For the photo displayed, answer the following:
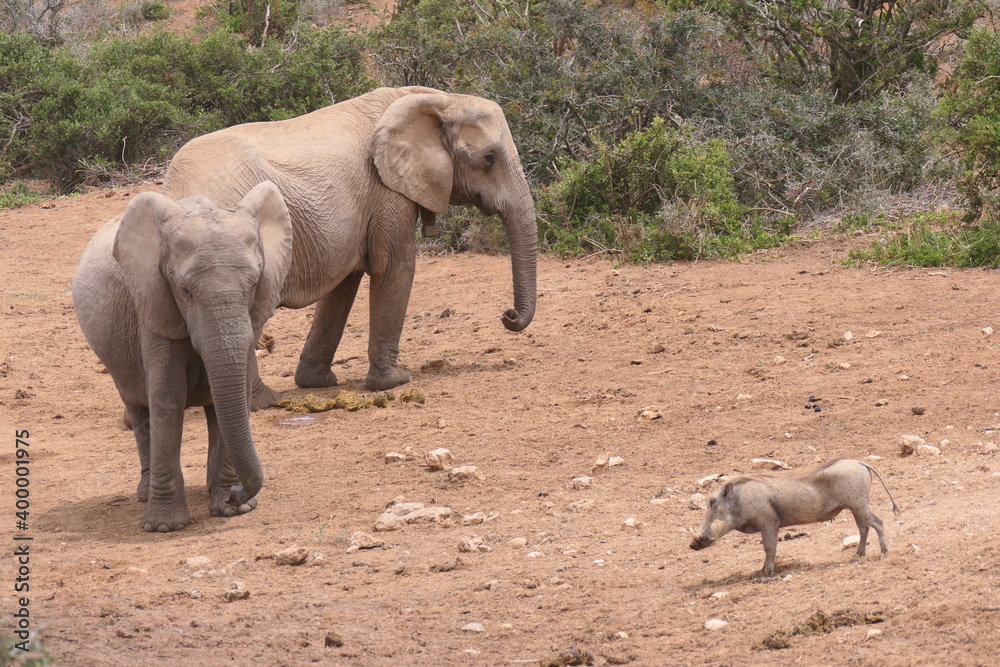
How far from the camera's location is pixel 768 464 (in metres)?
6.53

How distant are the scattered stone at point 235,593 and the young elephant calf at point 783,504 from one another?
2002 mm

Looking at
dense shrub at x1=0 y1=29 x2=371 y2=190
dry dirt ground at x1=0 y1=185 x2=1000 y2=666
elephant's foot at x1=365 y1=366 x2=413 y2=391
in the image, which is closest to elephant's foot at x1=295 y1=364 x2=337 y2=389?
dry dirt ground at x1=0 y1=185 x2=1000 y2=666

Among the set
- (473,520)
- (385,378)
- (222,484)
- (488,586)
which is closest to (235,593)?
(488,586)

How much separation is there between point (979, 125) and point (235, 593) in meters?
8.09

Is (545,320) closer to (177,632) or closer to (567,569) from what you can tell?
(567,569)

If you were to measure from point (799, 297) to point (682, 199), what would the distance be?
2940 millimetres

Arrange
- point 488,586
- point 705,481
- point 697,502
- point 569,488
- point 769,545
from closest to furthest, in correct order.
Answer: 1. point 769,545
2. point 488,586
3. point 697,502
4. point 705,481
5. point 569,488

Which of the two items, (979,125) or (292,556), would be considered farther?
(979,125)

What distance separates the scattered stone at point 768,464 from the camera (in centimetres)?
646

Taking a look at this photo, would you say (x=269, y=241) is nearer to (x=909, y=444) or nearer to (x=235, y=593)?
(x=235, y=593)

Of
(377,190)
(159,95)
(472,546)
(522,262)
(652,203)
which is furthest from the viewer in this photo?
(159,95)

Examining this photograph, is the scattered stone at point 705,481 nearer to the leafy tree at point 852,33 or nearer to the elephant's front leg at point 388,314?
the elephant's front leg at point 388,314

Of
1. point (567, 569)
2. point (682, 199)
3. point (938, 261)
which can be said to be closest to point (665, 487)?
point (567, 569)

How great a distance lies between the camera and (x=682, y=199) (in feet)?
41.8
